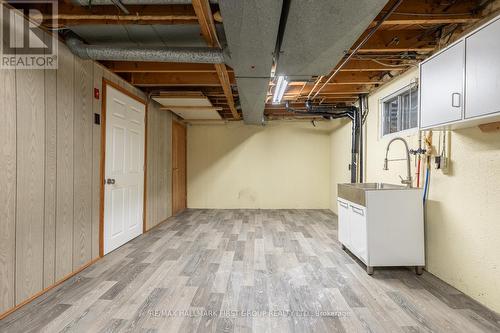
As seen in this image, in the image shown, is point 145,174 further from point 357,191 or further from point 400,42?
point 400,42

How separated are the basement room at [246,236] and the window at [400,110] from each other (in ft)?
0.10

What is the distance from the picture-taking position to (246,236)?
4043 mm

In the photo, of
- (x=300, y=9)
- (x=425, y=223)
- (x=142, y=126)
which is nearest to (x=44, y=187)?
(x=142, y=126)

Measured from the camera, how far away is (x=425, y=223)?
276 cm

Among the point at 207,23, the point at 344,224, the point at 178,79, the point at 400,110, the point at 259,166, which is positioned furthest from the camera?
the point at 259,166

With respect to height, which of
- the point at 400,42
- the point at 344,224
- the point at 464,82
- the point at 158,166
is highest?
the point at 400,42

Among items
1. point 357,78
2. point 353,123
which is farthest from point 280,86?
point 353,123

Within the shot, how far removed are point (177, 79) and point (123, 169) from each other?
1.46m

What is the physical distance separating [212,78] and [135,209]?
2268 millimetres

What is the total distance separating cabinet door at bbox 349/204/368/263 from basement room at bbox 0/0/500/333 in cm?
4

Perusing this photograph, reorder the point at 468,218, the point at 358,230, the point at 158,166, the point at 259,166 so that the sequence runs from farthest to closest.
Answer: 1. the point at 259,166
2. the point at 158,166
3. the point at 358,230
4. the point at 468,218

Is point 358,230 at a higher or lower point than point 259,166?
lower

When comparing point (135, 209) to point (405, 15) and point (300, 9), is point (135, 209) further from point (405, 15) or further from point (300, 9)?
point (405, 15)

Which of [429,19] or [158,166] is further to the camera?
[158,166]
